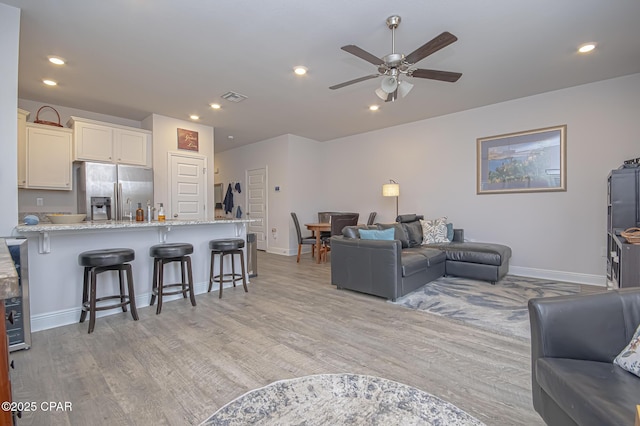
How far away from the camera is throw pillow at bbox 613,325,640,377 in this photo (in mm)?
1141

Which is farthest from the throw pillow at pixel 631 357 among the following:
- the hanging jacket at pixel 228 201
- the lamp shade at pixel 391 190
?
the hanging jacket at pixel 228 201

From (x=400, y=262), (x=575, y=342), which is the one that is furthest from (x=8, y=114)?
(x=575, y=342)

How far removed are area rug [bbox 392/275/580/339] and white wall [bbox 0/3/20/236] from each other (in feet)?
12.6

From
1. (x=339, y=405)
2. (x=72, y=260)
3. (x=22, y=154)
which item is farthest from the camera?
(x=22, y=154)

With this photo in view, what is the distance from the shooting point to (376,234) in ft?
12.9

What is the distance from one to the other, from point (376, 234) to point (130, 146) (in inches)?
176

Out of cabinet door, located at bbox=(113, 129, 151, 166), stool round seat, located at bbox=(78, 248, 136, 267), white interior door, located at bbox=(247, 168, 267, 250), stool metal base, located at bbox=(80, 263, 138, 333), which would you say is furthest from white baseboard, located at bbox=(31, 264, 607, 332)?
white interior door, located at bbox=(247, 168, 267, 250)

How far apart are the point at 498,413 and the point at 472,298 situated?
85.2 inches

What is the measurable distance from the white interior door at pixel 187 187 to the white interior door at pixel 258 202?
5.62 feet

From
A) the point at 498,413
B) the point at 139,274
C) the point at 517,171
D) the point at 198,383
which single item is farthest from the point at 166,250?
the point at 517,171

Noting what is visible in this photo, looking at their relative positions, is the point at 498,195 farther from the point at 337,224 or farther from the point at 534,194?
the point at 337,224

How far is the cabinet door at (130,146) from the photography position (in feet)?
16.2

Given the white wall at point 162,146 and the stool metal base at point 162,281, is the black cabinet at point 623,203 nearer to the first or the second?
the stool metal base at point 162,281

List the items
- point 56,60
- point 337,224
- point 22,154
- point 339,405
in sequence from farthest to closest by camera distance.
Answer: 1. point 337,224
2. point 22,154
3. point 56,60
4. point 339,405
